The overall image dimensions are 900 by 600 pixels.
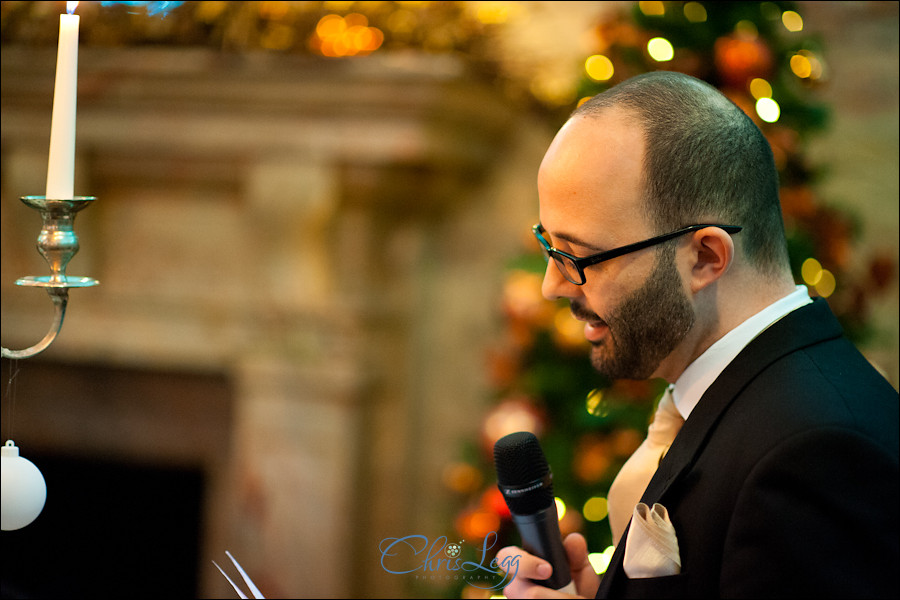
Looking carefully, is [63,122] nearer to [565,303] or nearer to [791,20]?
[565,303]

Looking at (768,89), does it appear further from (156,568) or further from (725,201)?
(156,568)

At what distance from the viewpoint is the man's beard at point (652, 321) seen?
90 cm

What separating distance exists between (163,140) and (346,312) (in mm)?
704

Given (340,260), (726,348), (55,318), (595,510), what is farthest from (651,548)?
(340,260)

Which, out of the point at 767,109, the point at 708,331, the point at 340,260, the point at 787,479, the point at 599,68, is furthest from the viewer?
the point at 340,260

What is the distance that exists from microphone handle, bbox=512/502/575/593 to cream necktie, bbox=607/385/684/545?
0.12 m

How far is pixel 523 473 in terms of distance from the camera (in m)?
0.90

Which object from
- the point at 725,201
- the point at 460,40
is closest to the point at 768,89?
the point at 460,40

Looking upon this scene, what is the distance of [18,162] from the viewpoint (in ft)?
5.48

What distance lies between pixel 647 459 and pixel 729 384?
19cm

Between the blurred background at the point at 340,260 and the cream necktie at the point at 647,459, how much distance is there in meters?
0.71

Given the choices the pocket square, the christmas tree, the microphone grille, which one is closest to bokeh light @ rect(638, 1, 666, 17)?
the christmas tree

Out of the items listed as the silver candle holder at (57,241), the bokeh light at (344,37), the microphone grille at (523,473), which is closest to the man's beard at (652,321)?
the microphone grille at (523,473)

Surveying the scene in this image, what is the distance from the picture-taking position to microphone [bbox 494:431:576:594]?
895mm
